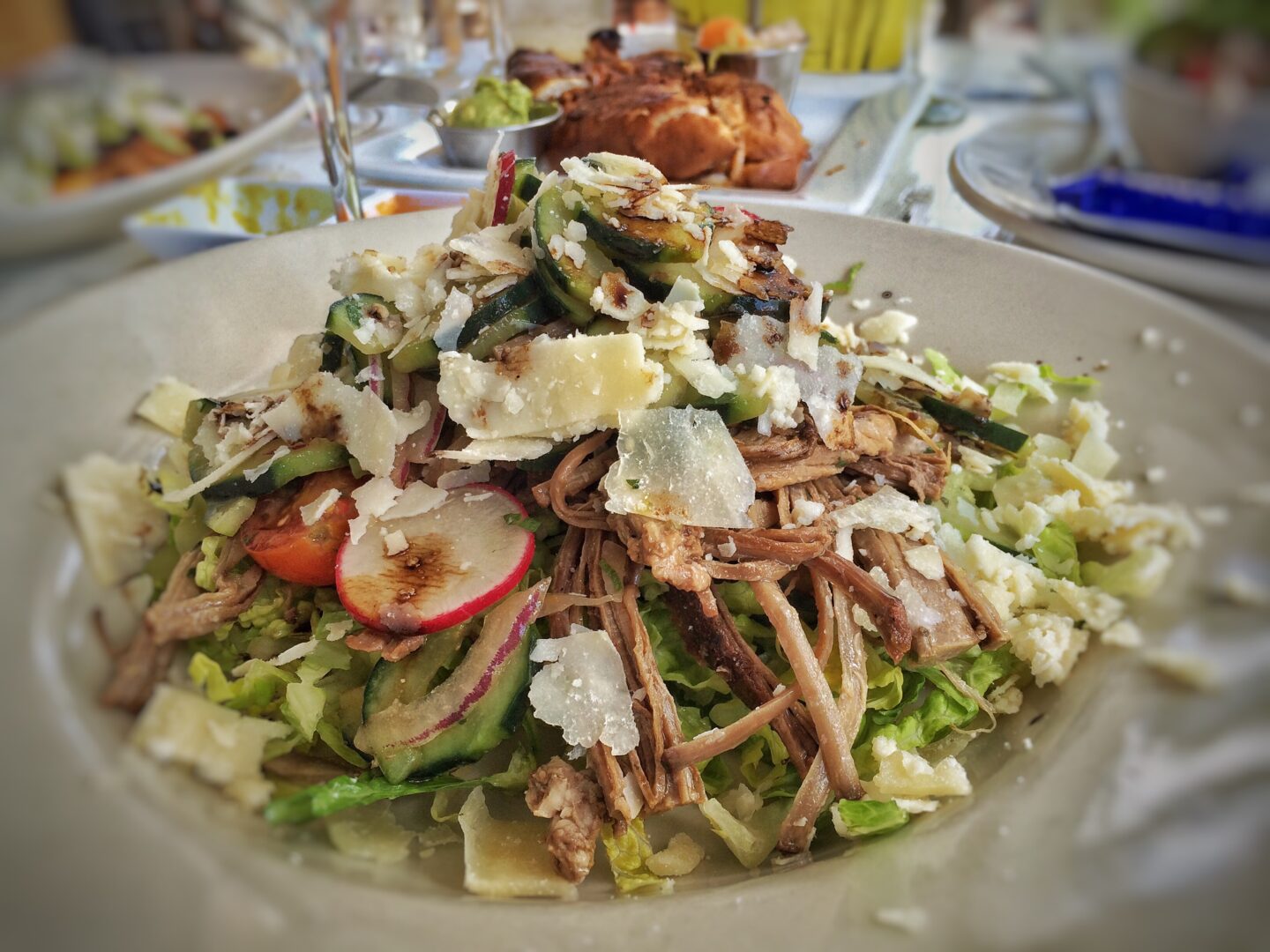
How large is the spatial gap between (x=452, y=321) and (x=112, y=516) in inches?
20.4

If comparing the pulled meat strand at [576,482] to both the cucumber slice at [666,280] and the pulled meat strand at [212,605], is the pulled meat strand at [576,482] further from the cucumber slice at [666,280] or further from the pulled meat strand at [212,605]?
the pulled meat strand at [212,605]

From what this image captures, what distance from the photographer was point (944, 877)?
0.94 metres

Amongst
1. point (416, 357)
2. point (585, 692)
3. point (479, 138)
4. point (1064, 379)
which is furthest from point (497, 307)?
→ point (479, 138)

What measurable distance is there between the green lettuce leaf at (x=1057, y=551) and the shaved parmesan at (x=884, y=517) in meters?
0.21

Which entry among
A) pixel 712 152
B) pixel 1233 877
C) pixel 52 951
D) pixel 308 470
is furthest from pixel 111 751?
pixel 712 152

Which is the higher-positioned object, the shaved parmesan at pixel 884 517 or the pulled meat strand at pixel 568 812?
the shaved parmesan at pixel 884 517

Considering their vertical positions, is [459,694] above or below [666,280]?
below

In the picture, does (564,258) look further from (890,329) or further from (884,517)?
(890,329)

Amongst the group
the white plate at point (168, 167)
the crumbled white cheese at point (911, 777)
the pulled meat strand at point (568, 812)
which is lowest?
the pulled meat strand at point (568, 812)

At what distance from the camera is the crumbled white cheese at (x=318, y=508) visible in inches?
47.8

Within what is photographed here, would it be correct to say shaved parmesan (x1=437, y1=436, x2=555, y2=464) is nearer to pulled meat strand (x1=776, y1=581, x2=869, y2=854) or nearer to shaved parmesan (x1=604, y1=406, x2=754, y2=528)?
shaved parmesan (x1=604, y1=406, x2=754, y2=528)

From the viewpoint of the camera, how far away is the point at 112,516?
936 millimetres

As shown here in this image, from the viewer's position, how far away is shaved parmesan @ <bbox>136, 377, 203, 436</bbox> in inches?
43.0

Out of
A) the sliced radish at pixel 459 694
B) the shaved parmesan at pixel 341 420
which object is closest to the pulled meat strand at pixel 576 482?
the sliced radish at pixel 459 694
